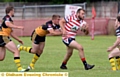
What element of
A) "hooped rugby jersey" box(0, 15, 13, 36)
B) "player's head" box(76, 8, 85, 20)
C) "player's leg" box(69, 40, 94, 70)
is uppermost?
"player's head" box(76, 8, 85, 20)

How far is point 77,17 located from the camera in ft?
50.0

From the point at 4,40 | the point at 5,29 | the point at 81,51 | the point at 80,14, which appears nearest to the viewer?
the point at 4,40

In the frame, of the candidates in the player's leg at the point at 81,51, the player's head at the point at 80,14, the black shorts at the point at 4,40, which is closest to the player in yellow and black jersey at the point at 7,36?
the black shorts at the point at 4,40

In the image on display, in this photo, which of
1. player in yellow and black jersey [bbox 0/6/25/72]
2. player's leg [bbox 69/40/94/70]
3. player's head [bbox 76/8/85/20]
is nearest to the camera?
player in yellow and black jersey [bbox 0/6/25/72]

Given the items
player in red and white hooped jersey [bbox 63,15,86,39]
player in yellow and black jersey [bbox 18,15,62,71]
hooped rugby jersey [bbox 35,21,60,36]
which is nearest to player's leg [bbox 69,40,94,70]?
player in red and white hooped jersey [bbox 63,15,86,39]

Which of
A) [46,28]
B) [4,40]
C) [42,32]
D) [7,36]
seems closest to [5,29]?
[7,36]

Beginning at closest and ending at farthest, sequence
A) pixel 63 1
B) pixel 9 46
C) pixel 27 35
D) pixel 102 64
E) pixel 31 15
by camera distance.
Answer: pixel 9 46 < pixel 102 64 < pixel 27 35 < pixel 31 15 < pixel 63 1

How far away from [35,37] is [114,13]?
27.4m

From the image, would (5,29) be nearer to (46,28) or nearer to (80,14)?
(46,28)

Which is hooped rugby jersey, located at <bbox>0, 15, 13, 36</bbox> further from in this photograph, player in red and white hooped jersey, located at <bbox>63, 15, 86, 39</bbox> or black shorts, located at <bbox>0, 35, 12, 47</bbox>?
player in red and white hooped jersey, located at <bbox>63, 15, 86, 39</bbox>

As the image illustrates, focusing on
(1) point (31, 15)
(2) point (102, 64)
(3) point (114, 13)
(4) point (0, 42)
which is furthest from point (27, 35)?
(4) point (0, 42)

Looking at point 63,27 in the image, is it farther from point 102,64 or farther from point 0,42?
point 102,64

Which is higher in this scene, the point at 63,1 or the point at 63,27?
the point at 63,27

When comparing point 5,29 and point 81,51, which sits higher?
point 5,29
